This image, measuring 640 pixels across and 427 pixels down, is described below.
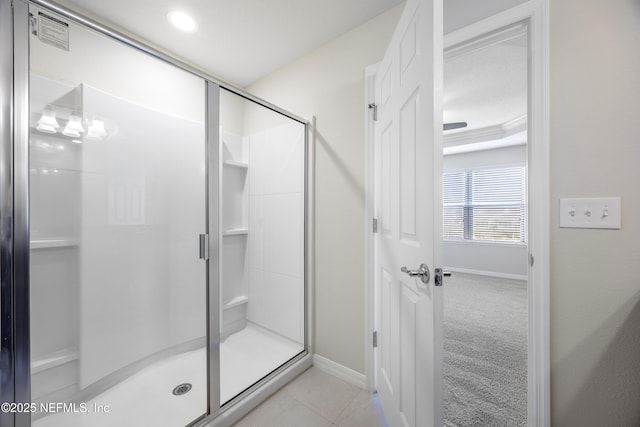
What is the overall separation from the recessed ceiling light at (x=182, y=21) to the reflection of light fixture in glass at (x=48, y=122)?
1014mm

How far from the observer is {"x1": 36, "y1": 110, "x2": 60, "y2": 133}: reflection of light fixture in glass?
3.89 ft

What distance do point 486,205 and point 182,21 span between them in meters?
5.55

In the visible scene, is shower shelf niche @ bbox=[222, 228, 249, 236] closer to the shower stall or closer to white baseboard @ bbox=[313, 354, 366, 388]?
the shower stall

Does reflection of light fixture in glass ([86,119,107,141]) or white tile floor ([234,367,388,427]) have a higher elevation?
reflection of light fixture in glass ([86,119,107,141])

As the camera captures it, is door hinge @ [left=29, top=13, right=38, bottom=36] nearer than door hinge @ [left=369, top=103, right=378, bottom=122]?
Yes

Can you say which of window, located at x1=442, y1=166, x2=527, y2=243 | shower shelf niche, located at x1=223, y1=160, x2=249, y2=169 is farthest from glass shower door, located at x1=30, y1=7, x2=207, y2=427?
window, located at x1=442, y1=166, x2=527, y2=243

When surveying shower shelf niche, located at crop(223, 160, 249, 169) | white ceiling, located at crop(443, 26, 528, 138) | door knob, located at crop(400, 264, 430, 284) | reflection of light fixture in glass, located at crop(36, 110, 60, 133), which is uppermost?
white ceiling, located at crop(443, 26, 528, 138)

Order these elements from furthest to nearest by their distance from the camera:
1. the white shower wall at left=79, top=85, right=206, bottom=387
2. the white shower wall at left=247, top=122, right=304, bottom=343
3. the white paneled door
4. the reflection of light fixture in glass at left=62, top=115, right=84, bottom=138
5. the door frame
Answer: the white shower wall at left=247, top=122, right=304, bottom=343
the white shower wall at left=79, top=85, right=206, bottom=387
the reflection of light fixture in glass at left=62, top=115, right=84, bottom=138
the door frame
the white paneled door

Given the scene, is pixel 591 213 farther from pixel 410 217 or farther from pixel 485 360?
pixel 485 360

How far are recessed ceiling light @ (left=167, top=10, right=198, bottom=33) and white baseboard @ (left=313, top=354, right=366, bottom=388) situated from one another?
8.74ft

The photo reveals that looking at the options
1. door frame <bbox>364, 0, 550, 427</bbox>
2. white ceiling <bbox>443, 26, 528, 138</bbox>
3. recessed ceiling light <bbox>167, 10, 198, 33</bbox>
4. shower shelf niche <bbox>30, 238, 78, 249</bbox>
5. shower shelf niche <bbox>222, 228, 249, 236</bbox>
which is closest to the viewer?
door frame <bbox>364, 0, 550, 427</bbox>

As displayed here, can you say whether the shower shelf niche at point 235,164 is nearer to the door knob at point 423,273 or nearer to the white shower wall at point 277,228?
the white shower wall at point 277,228

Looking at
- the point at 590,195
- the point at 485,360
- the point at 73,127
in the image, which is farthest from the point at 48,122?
the point at 485,360

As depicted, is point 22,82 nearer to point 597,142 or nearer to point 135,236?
point 135,236
